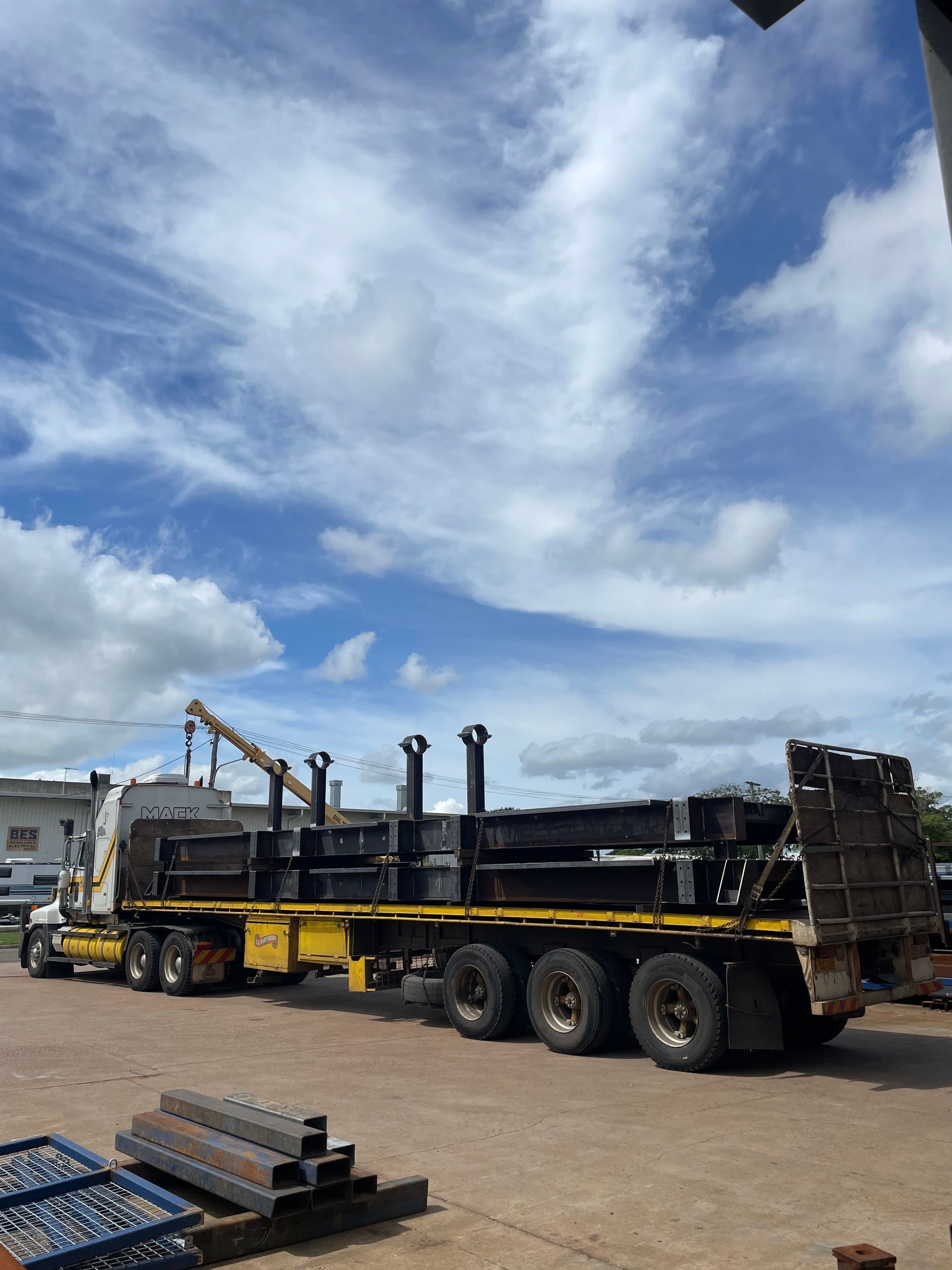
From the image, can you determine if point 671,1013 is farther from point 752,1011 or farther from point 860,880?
point 860,880

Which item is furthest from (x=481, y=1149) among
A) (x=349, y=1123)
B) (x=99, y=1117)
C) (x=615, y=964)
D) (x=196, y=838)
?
(x=196, y=838)

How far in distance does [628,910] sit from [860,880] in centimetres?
229

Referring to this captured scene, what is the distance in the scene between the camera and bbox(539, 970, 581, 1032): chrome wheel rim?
10562 millimetres

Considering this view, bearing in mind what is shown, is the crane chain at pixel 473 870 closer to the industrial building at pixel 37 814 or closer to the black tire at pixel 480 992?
the black tire at pixel 480 992

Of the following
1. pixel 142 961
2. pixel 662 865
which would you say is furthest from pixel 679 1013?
pixel 142 961

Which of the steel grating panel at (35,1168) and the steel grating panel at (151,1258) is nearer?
the steel grating panel at (151,1258)

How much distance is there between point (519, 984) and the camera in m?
11.3

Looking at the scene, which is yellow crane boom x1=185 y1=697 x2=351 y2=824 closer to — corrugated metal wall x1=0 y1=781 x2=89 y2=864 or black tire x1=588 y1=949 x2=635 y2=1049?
corrugated metal wall x1=0 y1=781 x2=89 y2=864

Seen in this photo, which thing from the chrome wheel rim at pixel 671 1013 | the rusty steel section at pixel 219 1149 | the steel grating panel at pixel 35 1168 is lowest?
the steel grating panel at pixel 35 1168

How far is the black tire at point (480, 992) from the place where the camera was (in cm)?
1117

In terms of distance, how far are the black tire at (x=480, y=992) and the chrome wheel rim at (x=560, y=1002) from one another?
56 cm

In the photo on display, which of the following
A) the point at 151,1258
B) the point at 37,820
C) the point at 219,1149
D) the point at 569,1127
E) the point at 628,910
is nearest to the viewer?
the point at 151,1258

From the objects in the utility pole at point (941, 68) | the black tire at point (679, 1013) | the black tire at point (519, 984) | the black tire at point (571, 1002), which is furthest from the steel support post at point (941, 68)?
the black tire at point (519, 984)

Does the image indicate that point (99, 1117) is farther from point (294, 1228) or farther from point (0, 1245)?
point (0, 1245)
